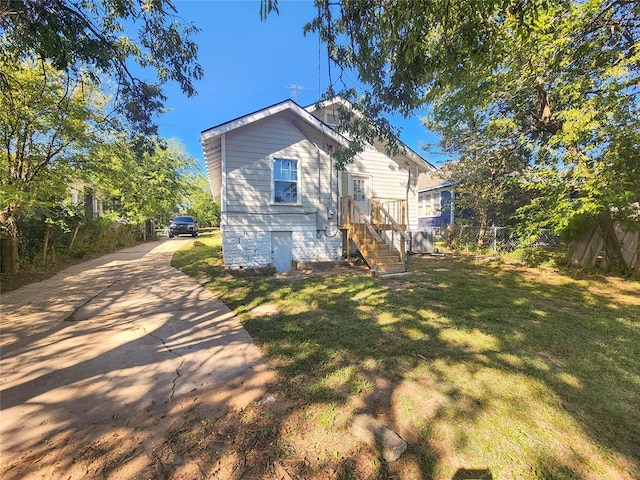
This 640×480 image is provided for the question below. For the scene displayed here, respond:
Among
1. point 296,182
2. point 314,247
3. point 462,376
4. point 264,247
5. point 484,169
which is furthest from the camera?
point 484,169

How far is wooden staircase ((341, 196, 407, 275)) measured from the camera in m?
8.45

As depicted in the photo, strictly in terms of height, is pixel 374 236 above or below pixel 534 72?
below

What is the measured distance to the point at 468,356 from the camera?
3.33 meters

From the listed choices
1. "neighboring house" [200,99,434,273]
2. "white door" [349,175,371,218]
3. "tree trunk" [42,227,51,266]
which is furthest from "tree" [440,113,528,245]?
"tree trunk" [42,227,51,266]

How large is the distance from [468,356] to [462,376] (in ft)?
1.68

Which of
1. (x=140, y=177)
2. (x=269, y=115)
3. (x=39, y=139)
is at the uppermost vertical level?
(x=269, y=115)

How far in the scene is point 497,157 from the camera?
12.0m

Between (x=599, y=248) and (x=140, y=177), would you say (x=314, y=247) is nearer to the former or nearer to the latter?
(x=599, y=248)

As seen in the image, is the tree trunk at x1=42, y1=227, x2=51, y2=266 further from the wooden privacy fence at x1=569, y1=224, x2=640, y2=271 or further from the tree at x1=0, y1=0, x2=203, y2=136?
the wooden privacy fence at x1=569, y1=224, x2=640, y2=271

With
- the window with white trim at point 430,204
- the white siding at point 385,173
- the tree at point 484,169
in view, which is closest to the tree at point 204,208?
the window with white trim at point 430,204

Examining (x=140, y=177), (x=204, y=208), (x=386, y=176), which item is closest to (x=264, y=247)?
(x=386, y=176)

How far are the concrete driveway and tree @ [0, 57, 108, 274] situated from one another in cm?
243

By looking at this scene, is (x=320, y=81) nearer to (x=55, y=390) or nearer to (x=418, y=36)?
(x=418, y=36)

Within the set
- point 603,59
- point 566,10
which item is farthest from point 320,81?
point 603,59
